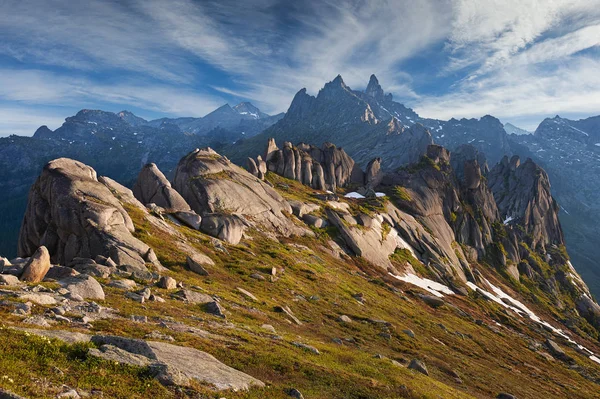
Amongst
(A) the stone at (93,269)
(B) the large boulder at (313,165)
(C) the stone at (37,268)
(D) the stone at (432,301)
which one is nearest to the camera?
(C) the stone at (37,268)

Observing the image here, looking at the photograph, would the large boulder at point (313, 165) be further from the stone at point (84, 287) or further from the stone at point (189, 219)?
the stone at point (84, 287)

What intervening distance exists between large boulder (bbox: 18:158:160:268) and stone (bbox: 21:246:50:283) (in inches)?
305

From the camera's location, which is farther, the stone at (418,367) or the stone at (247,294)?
the stone at (247,294)

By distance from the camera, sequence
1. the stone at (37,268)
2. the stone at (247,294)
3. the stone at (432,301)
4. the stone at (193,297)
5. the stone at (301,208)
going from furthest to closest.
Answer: the stone at (301,208), the stone at (432,301), the stone at (247,294), the stone at (193,297), the stone at (37,268)

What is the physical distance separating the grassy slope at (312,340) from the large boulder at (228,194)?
758 centimetres

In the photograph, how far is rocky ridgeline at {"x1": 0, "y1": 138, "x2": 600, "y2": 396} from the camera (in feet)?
76.2

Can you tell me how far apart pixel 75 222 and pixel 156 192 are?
27585 millimetres

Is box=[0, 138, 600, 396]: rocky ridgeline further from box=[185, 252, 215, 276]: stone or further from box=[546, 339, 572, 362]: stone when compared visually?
box=[546, 339, 572, 362]: stone

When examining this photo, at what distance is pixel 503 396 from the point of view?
34594 mm

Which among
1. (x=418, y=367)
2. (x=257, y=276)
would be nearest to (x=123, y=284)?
(x=257, y=276)

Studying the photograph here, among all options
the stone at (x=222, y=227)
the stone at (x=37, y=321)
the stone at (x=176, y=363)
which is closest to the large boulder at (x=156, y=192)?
the stone at (x=222, y=227)

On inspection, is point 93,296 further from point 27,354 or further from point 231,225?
point 231,225

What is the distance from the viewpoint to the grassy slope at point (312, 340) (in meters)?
13.9

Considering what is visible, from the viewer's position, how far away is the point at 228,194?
3142 inches
